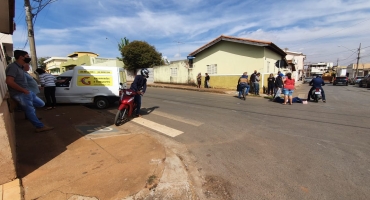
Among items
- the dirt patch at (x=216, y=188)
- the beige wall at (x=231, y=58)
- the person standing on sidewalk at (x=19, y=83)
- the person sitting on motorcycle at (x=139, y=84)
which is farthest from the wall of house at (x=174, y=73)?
the dirt patch at (x=216, y=188)

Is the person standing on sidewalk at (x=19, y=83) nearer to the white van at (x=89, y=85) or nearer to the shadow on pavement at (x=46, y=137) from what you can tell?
the shadow on pavement at (x=46, y=137)

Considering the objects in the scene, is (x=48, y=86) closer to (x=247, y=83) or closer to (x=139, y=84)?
(x=139, y=84)

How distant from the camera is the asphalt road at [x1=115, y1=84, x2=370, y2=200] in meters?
2.67

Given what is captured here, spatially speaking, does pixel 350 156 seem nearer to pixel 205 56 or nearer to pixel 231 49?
pixel 231 49

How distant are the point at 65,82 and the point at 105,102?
5.95 ft

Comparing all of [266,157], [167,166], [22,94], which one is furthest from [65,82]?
[266,157]

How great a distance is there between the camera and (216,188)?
106 inches

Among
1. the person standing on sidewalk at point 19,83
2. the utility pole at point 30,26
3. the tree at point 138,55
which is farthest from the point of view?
the tree at point 138,55

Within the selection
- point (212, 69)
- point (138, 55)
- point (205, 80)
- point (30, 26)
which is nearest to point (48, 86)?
point (30, 26)

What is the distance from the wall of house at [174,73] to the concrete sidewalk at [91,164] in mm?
15568

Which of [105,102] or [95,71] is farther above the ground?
[95,71]

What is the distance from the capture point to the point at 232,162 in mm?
3408

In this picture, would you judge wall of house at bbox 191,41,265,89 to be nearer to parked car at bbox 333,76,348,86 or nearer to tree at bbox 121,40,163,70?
tree at bbox 121,40,163,70

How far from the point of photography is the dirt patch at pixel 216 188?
8.25ft
